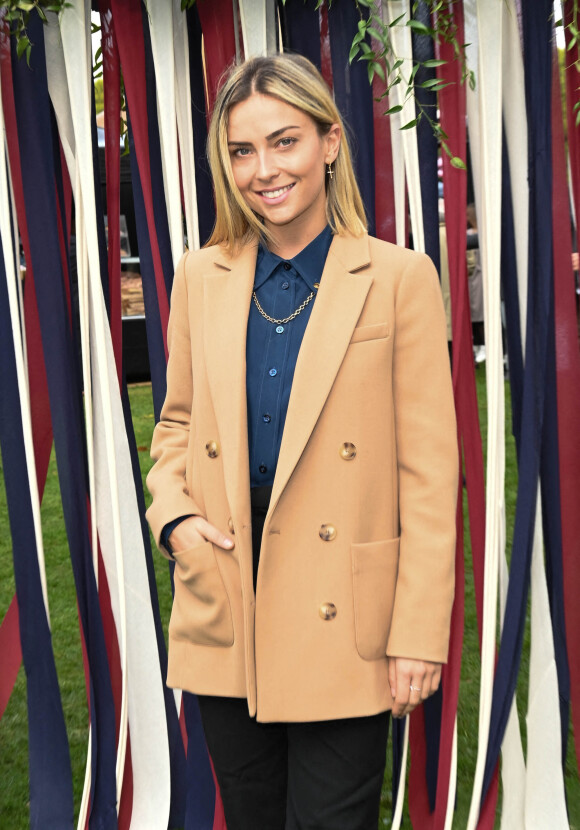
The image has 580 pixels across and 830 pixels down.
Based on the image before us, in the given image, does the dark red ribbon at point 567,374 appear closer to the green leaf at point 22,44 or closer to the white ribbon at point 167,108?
the white ribbon at point 167,108

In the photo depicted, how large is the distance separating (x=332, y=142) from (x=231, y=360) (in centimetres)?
44

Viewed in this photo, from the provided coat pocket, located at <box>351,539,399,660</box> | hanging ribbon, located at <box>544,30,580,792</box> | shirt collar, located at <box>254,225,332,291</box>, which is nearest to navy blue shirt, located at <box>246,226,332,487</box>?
shirt collar, located at <box>254,225,332,291</box>

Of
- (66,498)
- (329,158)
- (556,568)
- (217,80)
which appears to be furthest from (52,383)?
(556,568)

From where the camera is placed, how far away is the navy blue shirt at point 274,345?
182cm

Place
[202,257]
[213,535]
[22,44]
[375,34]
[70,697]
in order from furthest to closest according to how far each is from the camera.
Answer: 1. [70,697]
2. [22,44]
3. [375,34]
4. [202,257]
5. [213,535]

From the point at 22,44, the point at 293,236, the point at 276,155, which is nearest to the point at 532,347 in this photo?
the point at 293,236

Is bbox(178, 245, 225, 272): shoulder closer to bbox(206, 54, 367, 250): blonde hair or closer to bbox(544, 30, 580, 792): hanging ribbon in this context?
bbox(206, 54, 367, 250): blonde hair

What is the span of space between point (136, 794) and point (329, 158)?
1.81 meters

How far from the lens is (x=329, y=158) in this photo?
1.88 metres

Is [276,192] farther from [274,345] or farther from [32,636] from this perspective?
[32,636]

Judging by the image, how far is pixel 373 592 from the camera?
182cm

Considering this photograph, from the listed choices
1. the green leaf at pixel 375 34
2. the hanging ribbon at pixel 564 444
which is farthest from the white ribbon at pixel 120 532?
the hanging ribbon at pixel 564 444

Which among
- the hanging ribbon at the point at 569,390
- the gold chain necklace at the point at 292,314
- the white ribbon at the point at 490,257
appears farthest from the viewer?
the hanging ribbon at the point at 569,390

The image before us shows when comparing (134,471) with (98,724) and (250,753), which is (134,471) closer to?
(98,724)
